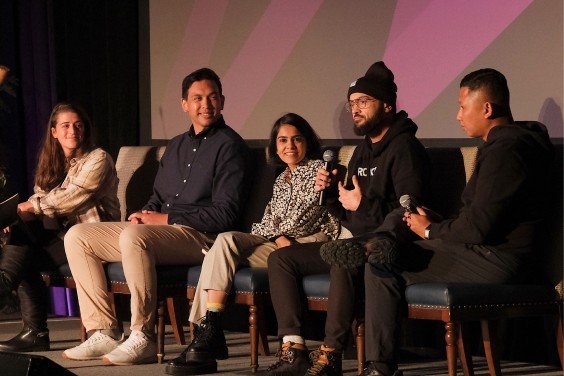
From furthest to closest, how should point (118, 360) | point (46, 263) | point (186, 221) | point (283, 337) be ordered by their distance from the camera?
1. point (46, 263)
2. point (186, 221)
3. point (118, 360)
4. point (283, 337)

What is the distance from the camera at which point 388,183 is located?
397 cm

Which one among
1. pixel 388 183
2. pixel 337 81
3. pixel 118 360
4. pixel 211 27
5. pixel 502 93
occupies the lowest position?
pixel 118 360

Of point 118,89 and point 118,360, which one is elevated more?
point 118,89

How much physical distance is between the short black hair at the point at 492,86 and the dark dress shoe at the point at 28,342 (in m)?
A: 2.32

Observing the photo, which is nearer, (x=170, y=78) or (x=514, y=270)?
(x=514, y=270)

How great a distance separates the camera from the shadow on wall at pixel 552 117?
4.17 m

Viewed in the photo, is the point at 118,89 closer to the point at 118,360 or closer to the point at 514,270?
the point at 118,360

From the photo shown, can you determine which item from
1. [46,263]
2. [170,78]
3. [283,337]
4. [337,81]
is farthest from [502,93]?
[170,78]

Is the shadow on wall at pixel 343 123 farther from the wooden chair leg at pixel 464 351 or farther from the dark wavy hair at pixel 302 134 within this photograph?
the wooden chair leg at pixel 464 351

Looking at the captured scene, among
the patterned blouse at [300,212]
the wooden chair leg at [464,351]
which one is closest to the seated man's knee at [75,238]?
the patterned blouse at [300,212]

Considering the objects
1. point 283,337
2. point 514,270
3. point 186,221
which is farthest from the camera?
point 186,221

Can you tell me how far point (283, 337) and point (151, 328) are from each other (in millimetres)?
746

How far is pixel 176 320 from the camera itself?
5.03 meters

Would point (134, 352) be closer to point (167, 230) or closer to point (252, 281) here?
point (167, 230)
